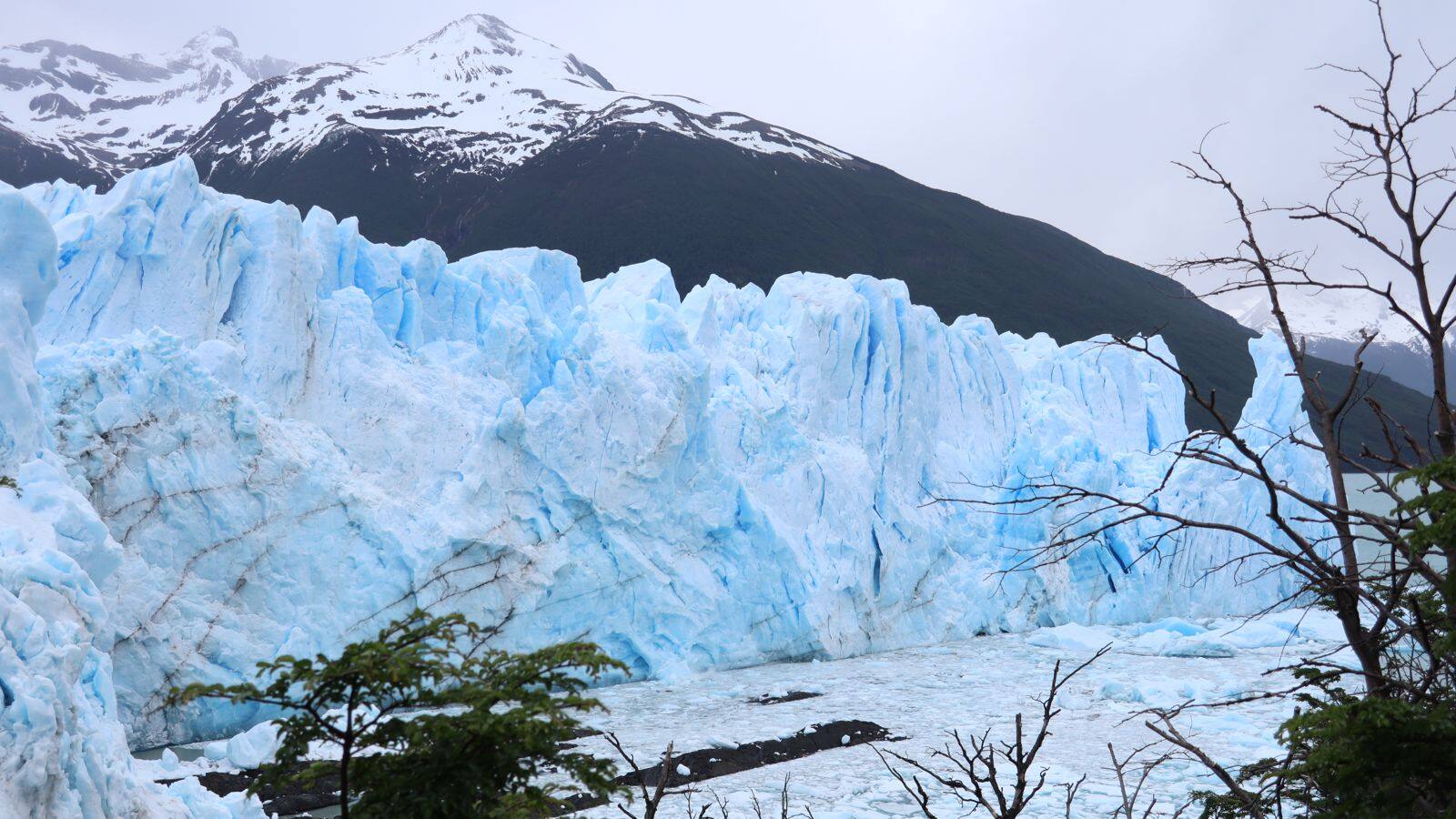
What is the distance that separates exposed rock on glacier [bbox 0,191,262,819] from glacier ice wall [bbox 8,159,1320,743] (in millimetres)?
415

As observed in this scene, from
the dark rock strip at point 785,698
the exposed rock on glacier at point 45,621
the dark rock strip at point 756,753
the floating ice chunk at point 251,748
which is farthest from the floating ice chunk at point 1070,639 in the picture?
the exposed rock on glacier at point 45,621

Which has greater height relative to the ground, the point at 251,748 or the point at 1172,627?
the point at 251,748

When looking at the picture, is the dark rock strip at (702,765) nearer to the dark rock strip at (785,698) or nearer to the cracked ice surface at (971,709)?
the cracked ice surface at (971,709)

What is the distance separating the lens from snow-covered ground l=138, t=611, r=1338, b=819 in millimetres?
9461

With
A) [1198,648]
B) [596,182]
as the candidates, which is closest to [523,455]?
[1198,648]

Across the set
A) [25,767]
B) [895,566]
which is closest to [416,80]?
[895,566]

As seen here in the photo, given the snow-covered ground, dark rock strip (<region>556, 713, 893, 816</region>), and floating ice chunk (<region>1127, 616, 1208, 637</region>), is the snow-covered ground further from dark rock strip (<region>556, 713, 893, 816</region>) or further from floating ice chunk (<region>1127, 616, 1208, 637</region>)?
dark rock strip (<region>556, 713, 893, 816</region>)

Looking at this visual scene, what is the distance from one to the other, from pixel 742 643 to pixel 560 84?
269 ft

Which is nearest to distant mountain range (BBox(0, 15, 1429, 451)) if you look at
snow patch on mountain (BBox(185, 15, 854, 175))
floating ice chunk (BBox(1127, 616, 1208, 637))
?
snow patch on mountain (BBox(185, 15, 854, 175))

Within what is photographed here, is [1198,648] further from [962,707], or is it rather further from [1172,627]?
[962,707]

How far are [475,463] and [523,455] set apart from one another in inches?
30.4

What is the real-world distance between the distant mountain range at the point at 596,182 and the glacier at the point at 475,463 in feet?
124

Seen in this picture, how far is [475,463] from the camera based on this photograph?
42.4 feet

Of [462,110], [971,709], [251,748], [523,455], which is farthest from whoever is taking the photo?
[462,110]
